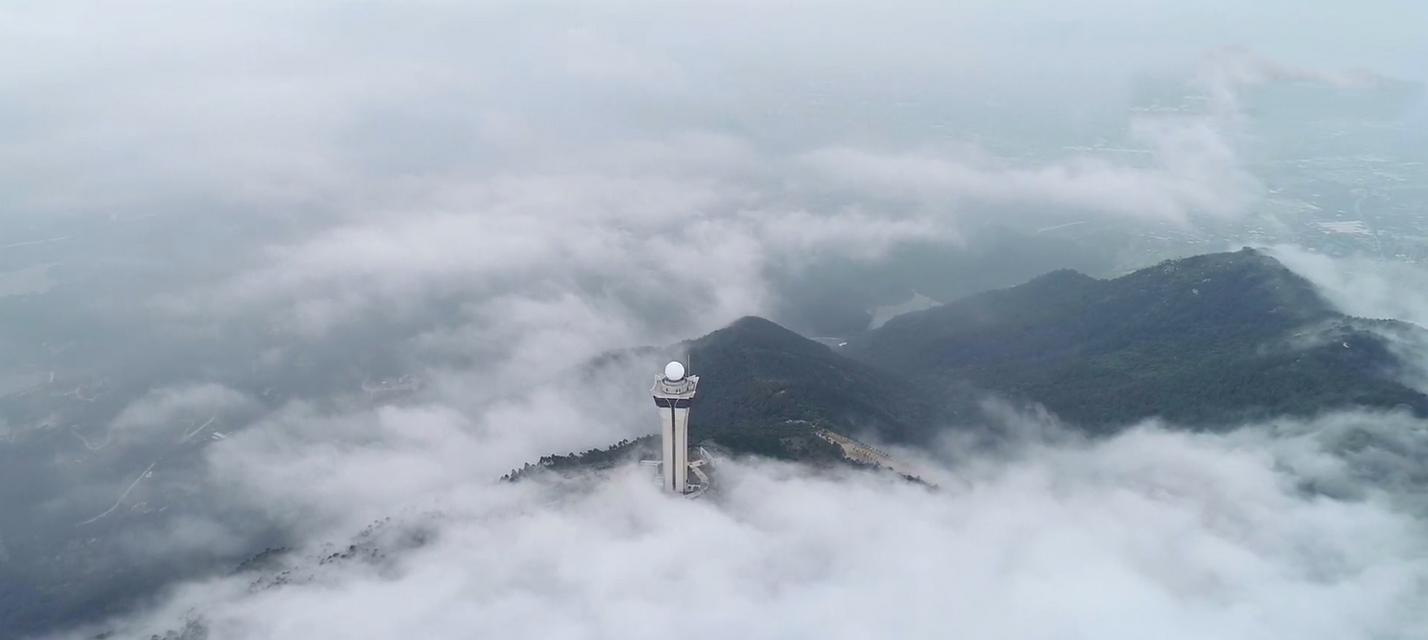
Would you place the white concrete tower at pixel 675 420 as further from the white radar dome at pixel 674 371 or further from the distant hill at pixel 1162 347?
the distant hill at pixel 1162 347

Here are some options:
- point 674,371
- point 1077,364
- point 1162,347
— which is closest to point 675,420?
point 674,371

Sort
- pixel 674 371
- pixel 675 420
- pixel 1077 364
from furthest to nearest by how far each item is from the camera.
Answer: pixel 1077 364
pixel 675 420
pixel 674 371

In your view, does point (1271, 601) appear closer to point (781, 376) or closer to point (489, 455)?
point (781, 376)

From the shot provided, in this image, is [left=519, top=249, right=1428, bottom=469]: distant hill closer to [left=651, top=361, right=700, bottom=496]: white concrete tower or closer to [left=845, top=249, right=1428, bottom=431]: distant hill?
[left=845, top=249, right=1428, bottom=431]: distant hill

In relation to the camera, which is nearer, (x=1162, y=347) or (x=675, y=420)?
(x=675, y=420)

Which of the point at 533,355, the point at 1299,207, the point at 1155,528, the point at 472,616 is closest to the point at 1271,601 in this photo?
the point at 1155,528

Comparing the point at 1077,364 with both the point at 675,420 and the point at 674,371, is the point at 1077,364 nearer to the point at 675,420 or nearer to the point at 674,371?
the point at 675,420
